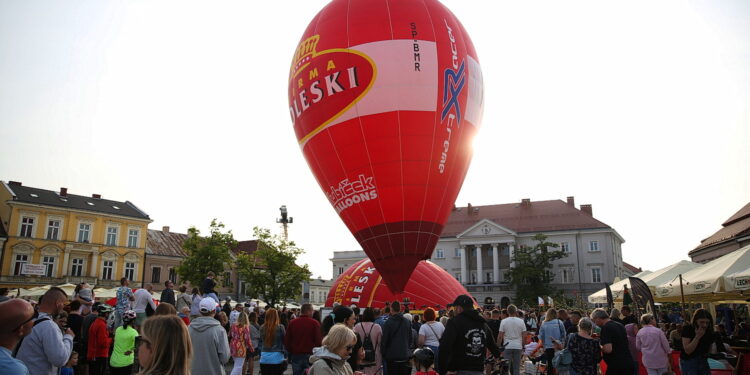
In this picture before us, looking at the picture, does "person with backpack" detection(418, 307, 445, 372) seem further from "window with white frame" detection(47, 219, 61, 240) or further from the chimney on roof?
the chimney on roof

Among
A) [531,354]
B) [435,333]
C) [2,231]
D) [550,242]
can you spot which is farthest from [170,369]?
[550,242]

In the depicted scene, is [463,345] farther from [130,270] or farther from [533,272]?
[533,272]

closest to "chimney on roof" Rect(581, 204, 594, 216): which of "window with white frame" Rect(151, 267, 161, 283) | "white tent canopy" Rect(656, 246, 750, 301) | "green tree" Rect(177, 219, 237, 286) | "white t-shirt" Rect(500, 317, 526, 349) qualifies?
"green tree" Rect(177, 219, 237, 286)

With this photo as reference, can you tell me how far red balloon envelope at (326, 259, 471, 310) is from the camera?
1980cm

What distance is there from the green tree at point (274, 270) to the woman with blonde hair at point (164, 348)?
42.9 m

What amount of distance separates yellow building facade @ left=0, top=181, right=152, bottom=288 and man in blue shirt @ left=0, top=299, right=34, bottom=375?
48360 millimetres

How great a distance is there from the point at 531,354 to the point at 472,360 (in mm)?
6053

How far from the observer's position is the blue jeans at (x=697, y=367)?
8391 millimetres

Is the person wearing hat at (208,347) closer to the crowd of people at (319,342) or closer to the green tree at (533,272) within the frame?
the crowd of people at (319,342)

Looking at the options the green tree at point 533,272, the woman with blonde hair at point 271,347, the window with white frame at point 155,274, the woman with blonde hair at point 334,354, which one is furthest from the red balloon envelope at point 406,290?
the green tree at point 533,272

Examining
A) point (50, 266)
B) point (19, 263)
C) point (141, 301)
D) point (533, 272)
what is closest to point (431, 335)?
point (141, 301)

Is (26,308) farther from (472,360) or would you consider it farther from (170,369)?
(472,360)

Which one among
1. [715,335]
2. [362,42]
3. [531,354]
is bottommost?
[531,354]

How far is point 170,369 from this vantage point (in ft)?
9.29
